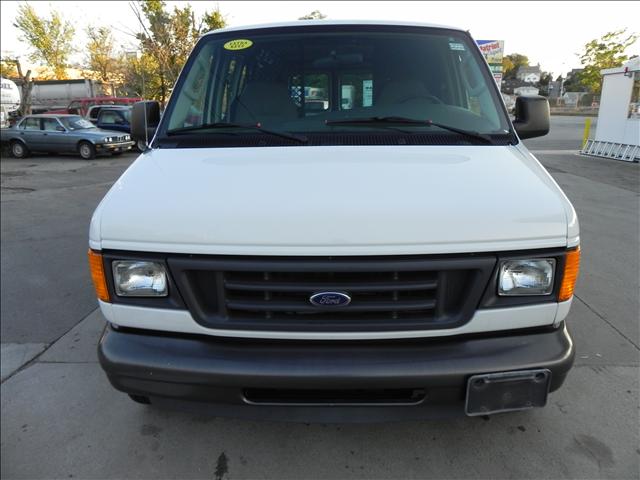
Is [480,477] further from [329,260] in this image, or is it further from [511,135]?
[511,135]

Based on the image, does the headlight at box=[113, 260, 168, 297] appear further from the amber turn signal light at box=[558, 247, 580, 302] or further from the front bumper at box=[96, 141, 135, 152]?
the front bumper at box=[96, 141, 135, 152]

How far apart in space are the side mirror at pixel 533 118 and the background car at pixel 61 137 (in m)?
15.8

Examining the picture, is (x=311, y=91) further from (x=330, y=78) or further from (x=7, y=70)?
(x=7, y=70)

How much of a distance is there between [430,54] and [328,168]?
1432 mm

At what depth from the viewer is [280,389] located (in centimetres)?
200

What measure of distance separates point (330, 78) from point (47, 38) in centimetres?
4129

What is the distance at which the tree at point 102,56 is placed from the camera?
37.5 m

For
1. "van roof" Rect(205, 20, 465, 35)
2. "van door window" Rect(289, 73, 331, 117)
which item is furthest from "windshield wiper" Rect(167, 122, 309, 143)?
"van roof" Rect(205, 20, 465, 35)

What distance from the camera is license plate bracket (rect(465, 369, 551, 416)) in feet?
6.33

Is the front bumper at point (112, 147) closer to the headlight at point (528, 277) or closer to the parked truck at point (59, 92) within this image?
the parked truck at point (59, 92)

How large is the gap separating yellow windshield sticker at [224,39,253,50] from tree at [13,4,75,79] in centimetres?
3797

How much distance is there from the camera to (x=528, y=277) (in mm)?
2039

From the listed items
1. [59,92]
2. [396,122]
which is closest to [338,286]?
[396,122]

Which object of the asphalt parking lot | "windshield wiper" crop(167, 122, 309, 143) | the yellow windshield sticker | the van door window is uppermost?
the yellow windshield sticker
